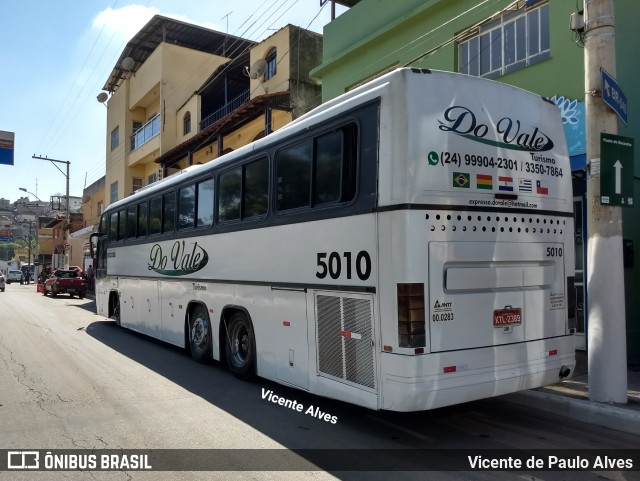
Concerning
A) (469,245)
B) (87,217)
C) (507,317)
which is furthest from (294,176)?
(87,217)

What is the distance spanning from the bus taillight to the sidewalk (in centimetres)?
261

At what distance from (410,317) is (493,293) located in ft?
3.62

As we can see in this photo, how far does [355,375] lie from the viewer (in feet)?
17.1

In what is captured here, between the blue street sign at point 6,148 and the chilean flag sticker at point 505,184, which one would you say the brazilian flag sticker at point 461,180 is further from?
the blue street sign at point 6,148

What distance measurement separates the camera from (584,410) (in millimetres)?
5949

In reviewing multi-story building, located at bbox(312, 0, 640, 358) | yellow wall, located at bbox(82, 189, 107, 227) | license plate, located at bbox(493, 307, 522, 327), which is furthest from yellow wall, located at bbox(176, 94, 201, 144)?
license plate, located at bbox(493, 307, 522, 327)

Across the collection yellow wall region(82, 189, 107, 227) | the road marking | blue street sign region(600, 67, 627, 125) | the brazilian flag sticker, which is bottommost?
the road marking

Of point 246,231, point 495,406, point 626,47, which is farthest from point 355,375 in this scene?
point 626,47

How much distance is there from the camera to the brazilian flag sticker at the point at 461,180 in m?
5.05

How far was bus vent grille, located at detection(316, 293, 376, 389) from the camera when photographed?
16.6 ft

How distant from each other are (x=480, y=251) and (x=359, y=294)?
1266 millimetres

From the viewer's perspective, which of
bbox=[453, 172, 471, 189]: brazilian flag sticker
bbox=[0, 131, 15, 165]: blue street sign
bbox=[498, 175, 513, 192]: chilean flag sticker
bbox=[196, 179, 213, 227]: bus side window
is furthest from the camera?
bbox=[0, 131, 15, 165]: blue street sign

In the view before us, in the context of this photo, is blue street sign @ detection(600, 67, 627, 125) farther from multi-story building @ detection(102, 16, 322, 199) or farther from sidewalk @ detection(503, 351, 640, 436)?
multi-story building @ detection(102, 16, 322, 199)

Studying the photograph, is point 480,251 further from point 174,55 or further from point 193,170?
point 174,55
